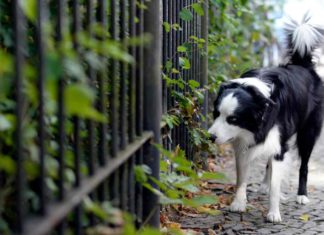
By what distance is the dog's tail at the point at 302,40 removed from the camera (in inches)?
220

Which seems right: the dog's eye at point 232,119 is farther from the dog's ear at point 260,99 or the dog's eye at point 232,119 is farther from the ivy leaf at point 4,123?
the ivy leaf at point 4,123

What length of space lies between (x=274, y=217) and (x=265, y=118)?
0.80m

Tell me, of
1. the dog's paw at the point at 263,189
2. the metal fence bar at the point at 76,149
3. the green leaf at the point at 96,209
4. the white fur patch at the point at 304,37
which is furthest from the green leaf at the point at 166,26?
the green leaf at the point at 96,209

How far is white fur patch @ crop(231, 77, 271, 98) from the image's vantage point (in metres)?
4.64

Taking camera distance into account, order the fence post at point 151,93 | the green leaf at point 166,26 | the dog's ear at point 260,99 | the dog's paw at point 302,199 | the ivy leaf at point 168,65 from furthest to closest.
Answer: the dog's paw at point 302,199, the dog's ear at point 260,99, the ivy leaf at point 168,65, the green leaf at point 166,26, the fence post at point 151,93

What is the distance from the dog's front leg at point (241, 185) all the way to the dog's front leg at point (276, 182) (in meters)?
0.25

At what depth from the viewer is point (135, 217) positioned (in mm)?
2668

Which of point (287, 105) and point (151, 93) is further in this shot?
point (287, 105)

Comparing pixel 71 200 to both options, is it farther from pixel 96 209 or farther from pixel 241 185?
pixel 241 185

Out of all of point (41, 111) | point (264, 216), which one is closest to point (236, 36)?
point (264, 216)

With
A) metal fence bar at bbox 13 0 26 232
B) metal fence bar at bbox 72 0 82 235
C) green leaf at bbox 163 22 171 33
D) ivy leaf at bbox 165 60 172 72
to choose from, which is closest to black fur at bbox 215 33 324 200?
ivy leaf at bbox 165 60 172 72

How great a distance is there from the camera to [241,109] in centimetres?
460

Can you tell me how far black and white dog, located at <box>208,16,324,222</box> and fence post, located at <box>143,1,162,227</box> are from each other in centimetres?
186

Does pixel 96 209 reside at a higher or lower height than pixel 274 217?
higher
